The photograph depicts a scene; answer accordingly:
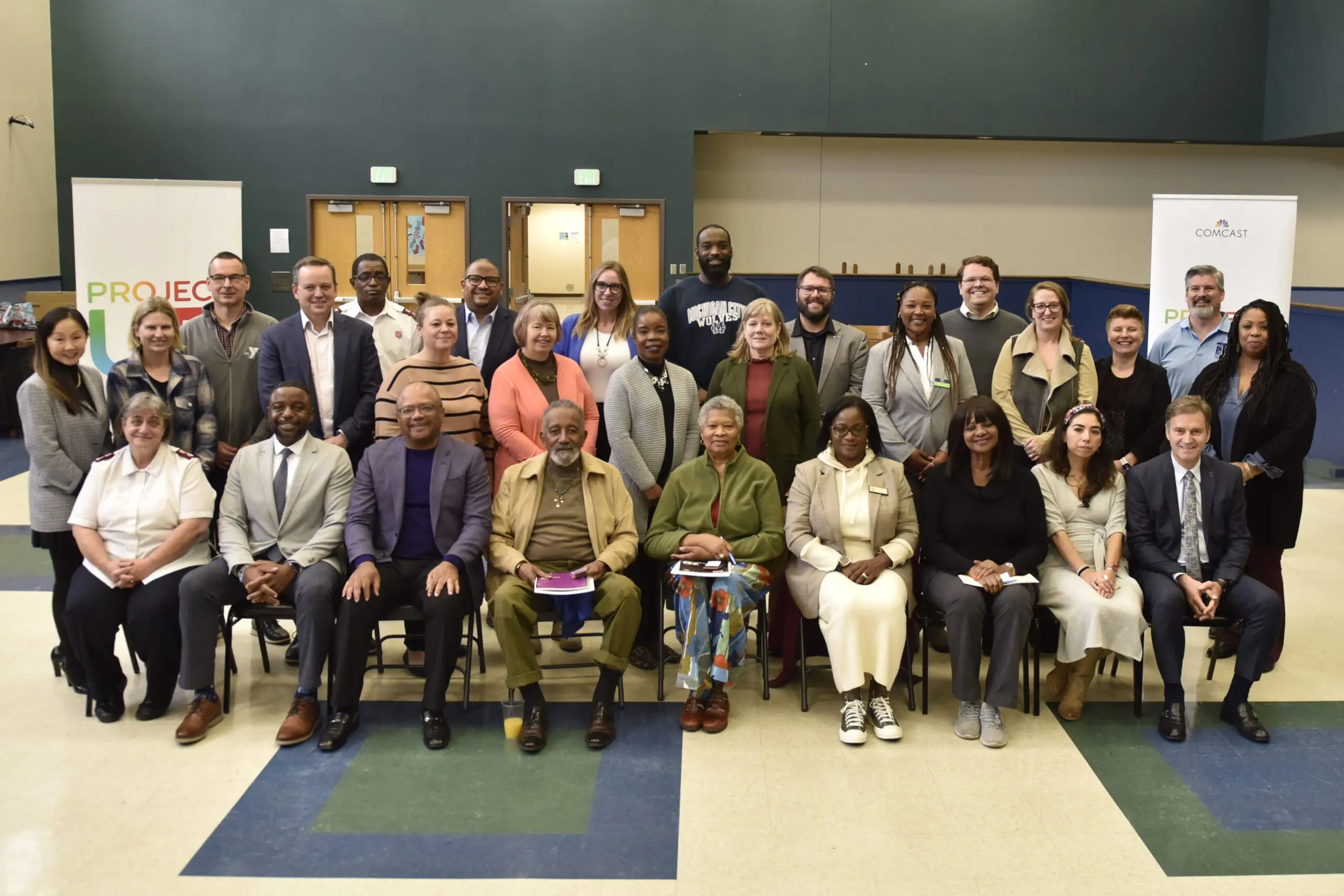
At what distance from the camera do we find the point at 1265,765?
12.1ft

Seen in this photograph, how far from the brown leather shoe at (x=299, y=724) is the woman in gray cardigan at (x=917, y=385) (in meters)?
2.36

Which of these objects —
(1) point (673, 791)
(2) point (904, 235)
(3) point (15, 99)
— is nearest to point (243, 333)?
(1) point (673, 791)

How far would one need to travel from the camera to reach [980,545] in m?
4.12

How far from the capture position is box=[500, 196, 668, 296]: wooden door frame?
36.5 ft

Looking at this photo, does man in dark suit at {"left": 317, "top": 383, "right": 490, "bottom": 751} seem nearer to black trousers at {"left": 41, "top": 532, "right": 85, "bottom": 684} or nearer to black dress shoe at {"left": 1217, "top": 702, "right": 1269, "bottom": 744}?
black trousers at {"left": 41, "top": 532, "right": 85, "bottom": 684}

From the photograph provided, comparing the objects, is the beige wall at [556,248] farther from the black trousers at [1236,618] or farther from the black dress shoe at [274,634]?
the black trousers at [1236,618]

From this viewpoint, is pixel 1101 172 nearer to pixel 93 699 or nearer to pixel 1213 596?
pixel 1213 596

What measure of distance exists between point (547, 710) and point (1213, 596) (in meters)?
2.39

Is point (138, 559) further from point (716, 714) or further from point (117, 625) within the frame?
point (716, 714)

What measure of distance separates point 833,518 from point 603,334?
4.29ft

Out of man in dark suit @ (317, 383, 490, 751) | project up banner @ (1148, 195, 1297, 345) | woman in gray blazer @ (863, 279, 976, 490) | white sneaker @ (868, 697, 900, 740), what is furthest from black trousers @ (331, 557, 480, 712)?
project up banner @ (1148, 195, 1297, 345)

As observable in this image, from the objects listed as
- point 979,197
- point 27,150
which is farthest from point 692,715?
point 27,150

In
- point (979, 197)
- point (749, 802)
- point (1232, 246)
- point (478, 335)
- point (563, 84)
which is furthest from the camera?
point (979, 197)

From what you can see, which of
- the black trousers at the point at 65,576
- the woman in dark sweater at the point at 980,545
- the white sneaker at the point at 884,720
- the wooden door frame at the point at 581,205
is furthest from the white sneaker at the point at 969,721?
the wooden door frame at the point at 581,205
